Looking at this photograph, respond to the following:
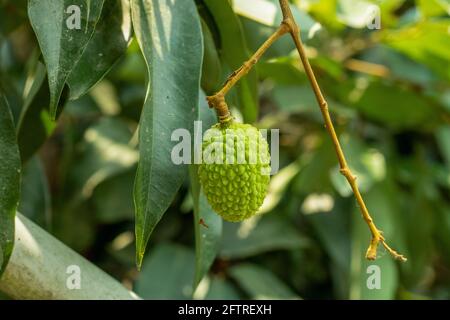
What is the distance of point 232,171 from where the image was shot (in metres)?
0.78

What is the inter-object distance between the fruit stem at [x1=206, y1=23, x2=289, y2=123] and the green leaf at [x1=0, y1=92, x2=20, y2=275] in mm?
205

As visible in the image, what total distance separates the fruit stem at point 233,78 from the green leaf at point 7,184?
20 centimetres

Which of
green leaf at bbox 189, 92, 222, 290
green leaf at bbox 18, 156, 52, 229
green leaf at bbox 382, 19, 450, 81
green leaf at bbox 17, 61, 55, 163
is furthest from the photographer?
green leaf at bbox 382, 19, 450, 81

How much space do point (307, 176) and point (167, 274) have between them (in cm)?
32

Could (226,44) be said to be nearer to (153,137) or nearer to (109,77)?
(153,137)

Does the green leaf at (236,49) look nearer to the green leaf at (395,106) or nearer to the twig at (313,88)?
the twig at (313,88)

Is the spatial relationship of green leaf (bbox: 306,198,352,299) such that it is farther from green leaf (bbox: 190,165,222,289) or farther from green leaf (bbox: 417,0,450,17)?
green leaf (bbox: 190,165,222,289)

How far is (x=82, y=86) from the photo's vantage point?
0.76 meters

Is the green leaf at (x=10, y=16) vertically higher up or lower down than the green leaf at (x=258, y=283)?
higher up

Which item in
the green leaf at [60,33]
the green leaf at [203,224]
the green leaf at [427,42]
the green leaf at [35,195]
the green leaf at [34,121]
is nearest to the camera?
the green leaf at [60,33]

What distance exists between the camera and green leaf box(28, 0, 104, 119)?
0.68 m

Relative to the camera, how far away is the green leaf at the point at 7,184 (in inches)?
28.7

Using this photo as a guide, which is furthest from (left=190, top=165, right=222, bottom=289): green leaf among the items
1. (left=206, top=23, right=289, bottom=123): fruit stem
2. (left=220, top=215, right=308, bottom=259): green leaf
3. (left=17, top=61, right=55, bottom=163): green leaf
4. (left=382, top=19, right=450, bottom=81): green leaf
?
(left=382, top=19, right=450, bottom=81): green leaf

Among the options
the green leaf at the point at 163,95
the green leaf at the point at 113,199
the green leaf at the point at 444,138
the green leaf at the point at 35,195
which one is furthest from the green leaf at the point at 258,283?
the green leaf at the point at 163,95
